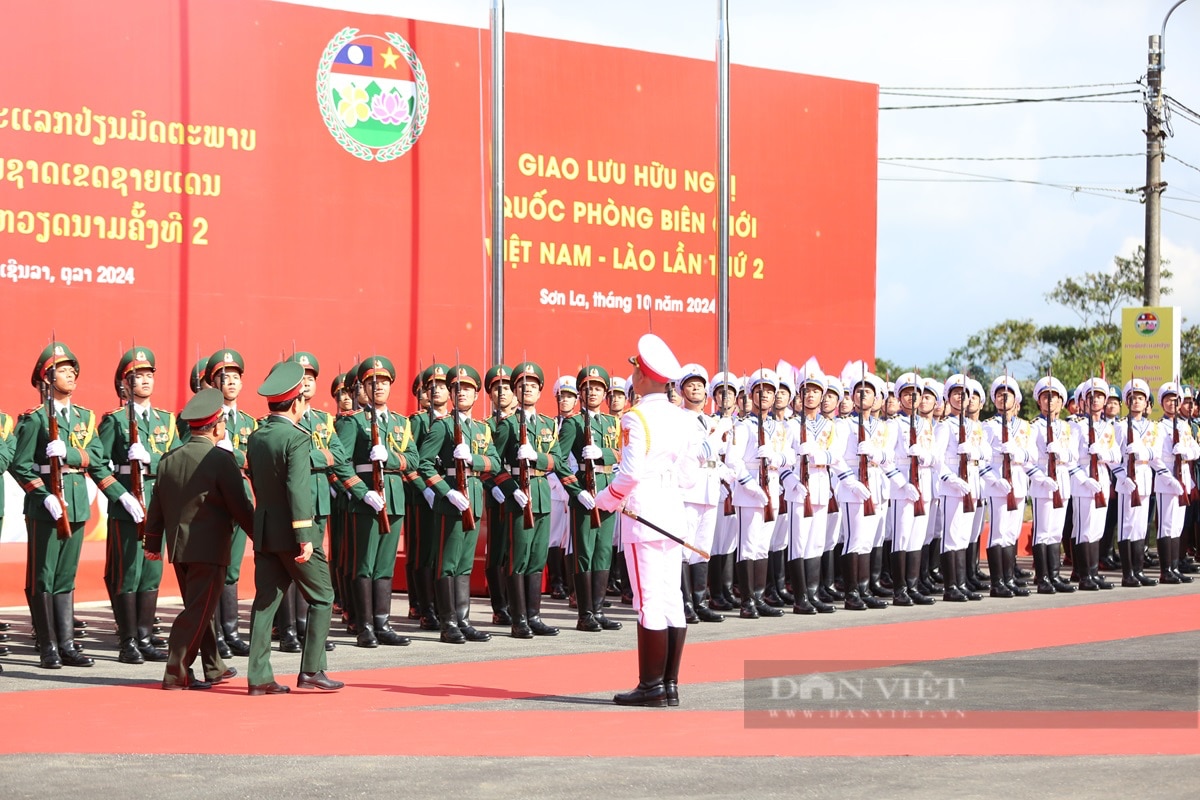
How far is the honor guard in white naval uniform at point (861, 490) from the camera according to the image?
13.3 m

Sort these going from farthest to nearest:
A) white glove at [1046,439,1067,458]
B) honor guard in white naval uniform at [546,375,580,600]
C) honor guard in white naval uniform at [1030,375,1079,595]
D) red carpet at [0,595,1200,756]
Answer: white glove at [1046,439,1067,458] → honor guard in white naval uniform at [1030,375,1079,595] → honor guard in white naval uniform at [546,375,580,600] → red carpet at [0,595,1200,756]

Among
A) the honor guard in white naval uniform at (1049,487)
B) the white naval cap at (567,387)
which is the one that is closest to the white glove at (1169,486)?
the honor guard in white naval uniform at (1049,487)

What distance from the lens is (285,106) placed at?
56.4 feet

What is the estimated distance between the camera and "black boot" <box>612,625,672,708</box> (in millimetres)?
8117

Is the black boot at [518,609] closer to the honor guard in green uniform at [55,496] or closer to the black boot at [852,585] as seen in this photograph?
the honor guard in green uniform at [55,496]

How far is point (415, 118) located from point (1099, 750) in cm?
1291

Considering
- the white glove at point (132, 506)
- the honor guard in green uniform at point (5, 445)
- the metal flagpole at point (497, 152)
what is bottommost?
the white glove at point (132, 506)

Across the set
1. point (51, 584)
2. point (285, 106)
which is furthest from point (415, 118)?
point (51, 584)

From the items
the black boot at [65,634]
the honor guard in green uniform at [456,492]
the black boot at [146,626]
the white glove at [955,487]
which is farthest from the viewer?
the white glove at [955,487]

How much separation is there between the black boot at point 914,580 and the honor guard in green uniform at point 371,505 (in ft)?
15.4

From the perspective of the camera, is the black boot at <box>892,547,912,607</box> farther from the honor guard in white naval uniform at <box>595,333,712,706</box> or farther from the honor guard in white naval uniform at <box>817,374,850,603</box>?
the honor guard in white naval uniform at <box>595,333,712,706</box>

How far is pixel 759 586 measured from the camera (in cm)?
1300

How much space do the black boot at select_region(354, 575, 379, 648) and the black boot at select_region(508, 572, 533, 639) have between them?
1.00 metres

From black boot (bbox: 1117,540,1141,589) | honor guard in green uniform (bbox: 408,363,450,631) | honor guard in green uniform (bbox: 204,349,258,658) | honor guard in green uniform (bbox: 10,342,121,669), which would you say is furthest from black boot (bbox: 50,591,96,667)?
black boot (bbox: 1117,540,1141,589)
